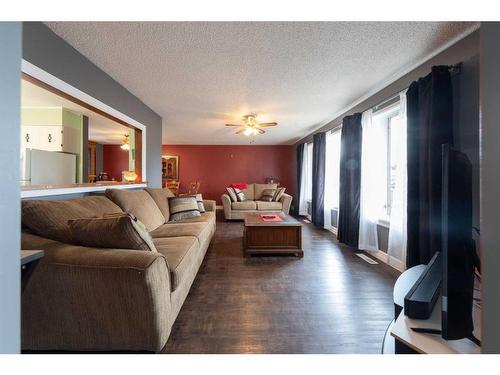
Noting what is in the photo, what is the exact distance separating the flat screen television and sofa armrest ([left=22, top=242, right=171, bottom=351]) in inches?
53.3

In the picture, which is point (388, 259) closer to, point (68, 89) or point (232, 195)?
point (68, 89)

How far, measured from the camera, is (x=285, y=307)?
2023 mm

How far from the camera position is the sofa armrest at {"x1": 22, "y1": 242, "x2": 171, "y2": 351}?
4.33ft

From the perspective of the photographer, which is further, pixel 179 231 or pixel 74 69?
pixel 179 231

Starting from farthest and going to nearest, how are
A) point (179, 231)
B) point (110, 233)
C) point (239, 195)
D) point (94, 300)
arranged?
1. point (239, 195)
2. point (179, 231)
3. point (110, 233)
4. point (94, 300)

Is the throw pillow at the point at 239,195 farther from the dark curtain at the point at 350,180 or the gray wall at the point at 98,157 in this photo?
the gray wall at the point at 98,157

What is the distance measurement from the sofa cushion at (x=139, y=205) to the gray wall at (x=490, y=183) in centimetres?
280

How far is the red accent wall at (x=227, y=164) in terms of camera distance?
8.43m

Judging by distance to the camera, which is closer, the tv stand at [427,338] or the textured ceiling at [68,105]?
the tv stand at [427,338]

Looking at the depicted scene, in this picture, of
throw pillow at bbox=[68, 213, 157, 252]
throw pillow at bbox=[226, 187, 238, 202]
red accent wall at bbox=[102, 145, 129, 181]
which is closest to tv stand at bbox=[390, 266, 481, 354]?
throw pillow at bbox=[68, 213, 157, 252]


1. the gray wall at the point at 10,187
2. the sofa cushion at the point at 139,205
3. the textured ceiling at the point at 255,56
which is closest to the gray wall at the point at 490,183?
the textured ceiling at the point at 255,56

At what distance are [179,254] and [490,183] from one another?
1.86 m

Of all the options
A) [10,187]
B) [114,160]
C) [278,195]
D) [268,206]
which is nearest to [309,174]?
[278,195]
